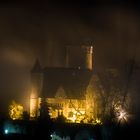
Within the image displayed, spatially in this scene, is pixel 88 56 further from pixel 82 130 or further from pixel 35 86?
pixel 82 130

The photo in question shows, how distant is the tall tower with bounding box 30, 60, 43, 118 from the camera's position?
304ft

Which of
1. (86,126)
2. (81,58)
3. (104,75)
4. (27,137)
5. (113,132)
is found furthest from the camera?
(81,58)

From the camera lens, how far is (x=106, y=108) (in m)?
79.2

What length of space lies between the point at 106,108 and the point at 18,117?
14.3 m

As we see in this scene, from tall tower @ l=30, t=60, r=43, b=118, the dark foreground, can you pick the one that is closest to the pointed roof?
tall tower @ l=30, t=60, r=43, b=118

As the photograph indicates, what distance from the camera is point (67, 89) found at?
92.0m

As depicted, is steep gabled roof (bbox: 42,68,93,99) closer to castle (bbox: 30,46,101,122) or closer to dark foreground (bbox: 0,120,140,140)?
castle (bbox: 30,46,101,122)

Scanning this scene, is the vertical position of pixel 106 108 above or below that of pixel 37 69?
below

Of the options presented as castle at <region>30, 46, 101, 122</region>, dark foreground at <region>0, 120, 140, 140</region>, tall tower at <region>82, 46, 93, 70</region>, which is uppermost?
tall tower at <region>82, 46, 93, 70</region>

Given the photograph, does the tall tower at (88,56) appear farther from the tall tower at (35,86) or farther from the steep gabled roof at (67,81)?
the tall tower at (35,86)

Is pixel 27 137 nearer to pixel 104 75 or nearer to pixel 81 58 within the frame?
pixel 104 75

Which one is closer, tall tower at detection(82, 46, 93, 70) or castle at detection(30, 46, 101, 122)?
castle at detection(30, 46, 101, 122)

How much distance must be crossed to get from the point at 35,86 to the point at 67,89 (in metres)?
6.09

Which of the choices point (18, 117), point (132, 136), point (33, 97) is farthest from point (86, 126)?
point (33, 97)
